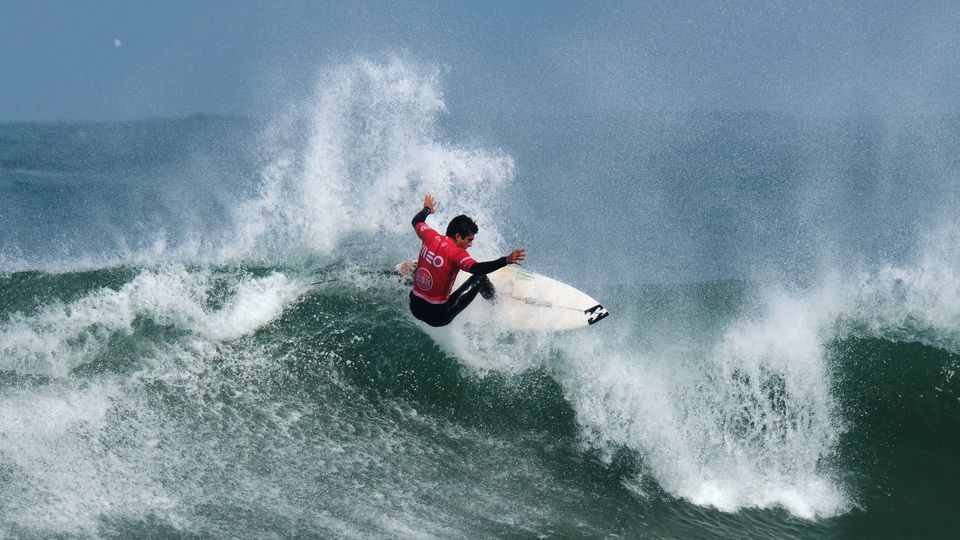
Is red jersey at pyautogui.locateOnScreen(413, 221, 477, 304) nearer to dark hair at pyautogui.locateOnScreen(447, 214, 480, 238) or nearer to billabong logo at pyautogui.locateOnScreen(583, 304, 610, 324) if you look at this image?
dark hair at pyautogui.locateOnScreen(447, 214, 480, 238)

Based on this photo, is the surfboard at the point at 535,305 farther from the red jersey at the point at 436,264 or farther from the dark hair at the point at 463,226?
the dark hair at the point at 463,226

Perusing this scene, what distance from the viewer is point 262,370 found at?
740cm

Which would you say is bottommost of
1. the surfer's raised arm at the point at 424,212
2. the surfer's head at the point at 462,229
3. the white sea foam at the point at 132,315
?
the white sea foam at the point at 132,315

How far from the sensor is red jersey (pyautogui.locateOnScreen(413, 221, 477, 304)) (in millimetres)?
6598

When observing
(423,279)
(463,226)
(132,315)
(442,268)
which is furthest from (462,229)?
(132,315)

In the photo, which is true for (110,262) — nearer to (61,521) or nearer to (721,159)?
(61,521)

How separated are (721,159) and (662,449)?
51.4 feet

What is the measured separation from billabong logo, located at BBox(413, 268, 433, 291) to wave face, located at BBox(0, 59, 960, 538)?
1196 millimetres

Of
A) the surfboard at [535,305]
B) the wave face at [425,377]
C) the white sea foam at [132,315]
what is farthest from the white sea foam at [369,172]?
the white sea foam at [132,315]

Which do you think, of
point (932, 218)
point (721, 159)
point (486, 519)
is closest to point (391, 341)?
point (486, 519)

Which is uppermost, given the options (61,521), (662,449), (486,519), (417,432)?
(662,449)

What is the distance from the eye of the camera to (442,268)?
675 centimetres

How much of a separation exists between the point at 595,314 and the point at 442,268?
224 cm

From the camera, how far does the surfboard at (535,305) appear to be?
8.09 m
